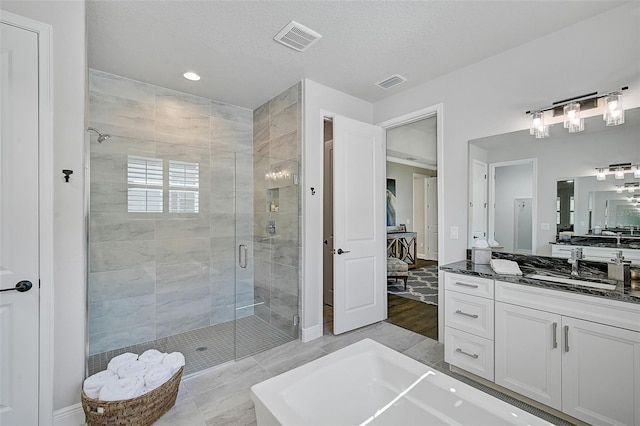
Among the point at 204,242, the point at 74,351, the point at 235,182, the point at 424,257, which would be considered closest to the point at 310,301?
the point at 204,242

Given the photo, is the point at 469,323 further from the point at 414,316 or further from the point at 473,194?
the point at 414,316

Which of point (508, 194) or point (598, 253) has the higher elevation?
point (508, 194)

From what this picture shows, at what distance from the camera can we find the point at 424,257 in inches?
300

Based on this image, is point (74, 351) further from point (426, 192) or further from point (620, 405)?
point (426, 192)

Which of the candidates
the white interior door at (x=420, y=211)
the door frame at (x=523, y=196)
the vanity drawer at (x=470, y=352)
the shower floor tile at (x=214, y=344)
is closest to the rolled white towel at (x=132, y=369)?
the shower floor tile at (x=214, y=344)

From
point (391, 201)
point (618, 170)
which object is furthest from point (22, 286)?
point (391, 201)

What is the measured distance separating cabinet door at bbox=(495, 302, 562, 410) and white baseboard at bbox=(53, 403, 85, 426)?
273 centimetres

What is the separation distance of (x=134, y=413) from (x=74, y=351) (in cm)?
54

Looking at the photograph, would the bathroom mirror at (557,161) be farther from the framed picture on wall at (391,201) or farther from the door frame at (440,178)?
the framed picture on wall at (391,201)

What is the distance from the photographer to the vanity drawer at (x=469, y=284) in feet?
7.01

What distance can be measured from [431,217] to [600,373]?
5.97m

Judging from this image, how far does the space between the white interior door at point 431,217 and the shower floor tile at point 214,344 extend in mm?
5370

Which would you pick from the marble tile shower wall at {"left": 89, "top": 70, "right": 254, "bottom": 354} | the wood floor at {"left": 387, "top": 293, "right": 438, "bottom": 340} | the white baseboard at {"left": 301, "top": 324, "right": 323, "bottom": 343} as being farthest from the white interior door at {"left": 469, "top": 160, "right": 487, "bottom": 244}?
the marble tile shower wall at {"left": 89, "top": 70, "right": 254, "bottom": 354}

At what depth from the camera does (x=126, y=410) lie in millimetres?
1688
